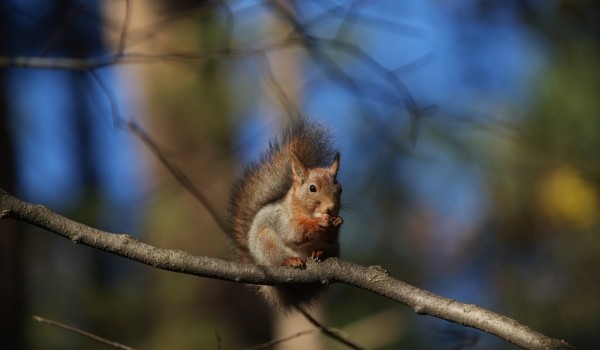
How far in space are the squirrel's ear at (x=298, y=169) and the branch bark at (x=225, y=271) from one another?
614 mm

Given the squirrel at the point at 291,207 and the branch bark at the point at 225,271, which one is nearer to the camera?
the branch bark at the point at 225,271

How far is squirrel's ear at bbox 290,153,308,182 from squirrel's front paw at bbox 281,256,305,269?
29cm

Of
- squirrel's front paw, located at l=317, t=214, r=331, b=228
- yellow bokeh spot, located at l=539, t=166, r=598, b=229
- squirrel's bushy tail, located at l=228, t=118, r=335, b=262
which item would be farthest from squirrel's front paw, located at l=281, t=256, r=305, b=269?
yellow bokeh spot, located at l=539, t=166, r=598, b=229

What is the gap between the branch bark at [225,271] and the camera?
1.65 m

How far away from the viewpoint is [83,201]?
516cm

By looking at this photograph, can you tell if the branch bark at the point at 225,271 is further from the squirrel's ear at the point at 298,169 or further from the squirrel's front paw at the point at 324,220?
the squirrel's ear at the point at 298,169

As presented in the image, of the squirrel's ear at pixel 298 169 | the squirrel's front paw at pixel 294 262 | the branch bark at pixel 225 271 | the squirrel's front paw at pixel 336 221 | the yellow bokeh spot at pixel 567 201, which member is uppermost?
the yellow bokeh spot at pixel 567 201

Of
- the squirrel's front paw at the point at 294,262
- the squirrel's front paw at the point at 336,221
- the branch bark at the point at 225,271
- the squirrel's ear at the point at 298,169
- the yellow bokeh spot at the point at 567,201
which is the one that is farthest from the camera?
the yellow bokeh spot at the point at 567,201

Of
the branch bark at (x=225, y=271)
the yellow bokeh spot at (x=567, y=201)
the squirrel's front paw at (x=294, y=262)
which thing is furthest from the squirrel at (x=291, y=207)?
the yellow bokeh spot at (x=567, y=201)

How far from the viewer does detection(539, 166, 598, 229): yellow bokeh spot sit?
5.00 metres

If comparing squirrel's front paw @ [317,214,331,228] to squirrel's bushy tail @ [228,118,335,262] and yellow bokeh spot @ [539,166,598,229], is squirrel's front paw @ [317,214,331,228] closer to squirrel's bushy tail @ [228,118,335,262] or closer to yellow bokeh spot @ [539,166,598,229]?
squirrel's bushy tail @ [228,118,335,262]

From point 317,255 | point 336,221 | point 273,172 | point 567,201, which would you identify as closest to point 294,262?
point 317,255

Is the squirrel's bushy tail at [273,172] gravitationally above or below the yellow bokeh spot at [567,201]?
below

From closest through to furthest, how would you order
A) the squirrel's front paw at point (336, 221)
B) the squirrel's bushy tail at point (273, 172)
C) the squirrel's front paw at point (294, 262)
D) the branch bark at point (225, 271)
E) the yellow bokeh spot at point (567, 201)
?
the branch bark at point (225, 271) → the squirrel's front paw at point (294, 262) → the squirrel's front paw at point (336, 221) → the squirrel's bushy tail at point (273, 172) → the yellow bokeh spot at point (567, 201)
